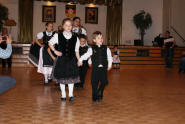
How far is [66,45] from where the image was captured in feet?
14.4

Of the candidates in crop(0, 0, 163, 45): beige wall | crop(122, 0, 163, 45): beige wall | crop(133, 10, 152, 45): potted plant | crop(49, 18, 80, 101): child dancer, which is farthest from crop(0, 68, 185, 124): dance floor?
Answer: crop(122, 0, 163, 45): beige wall

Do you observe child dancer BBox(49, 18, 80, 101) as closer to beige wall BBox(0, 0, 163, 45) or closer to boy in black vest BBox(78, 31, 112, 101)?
boy in black vest BBox(78, 31, 112, 101)

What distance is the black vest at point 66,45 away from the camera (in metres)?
4.37

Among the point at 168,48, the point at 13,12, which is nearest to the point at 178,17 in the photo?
the point at 168,48

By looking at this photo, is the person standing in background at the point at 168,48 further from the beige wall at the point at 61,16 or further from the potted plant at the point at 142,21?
the beige wall at the point at 61,16

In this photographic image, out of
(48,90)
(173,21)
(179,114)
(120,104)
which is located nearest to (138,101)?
(120,104)

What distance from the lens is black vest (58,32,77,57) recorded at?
4367 millimetres

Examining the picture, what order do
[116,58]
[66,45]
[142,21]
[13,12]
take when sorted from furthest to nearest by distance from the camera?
[142,21] < [13,12] < [116,58] < [66,45]

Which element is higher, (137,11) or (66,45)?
(137,11)

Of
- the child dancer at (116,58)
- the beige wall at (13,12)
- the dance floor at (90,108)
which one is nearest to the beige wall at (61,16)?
the beige wall at (13,12)

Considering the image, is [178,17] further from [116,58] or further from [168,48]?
[116,58]

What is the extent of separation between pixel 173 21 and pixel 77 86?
38.1 ft

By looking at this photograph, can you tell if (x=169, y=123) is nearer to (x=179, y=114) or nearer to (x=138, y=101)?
(x=179, y=114)

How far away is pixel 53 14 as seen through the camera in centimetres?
1664
